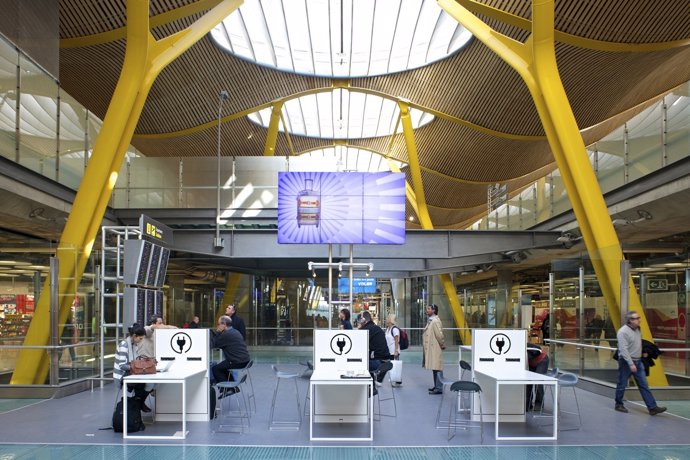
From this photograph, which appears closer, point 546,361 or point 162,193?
point 546,361

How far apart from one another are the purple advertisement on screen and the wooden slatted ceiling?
344 inches

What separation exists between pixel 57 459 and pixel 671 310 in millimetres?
13658

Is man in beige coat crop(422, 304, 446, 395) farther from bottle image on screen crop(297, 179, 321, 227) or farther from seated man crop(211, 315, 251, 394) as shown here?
seated man crop(211, 315, 251, 394)

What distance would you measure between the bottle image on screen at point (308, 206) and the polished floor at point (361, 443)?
4011 mm

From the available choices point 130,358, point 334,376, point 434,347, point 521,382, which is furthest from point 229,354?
point 521,382

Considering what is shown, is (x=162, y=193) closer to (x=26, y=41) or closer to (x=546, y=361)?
(x=26, y=41)

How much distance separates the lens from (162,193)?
63.5ft

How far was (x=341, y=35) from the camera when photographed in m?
28.0

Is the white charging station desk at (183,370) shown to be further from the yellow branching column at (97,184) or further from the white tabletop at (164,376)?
the yellow branching column at (97,184)

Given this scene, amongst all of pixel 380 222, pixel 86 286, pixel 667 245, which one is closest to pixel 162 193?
pixel 86 286

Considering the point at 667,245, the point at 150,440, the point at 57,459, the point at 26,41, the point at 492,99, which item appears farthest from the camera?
the point at 492,99

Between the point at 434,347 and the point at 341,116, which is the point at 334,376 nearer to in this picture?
the point at 434,347

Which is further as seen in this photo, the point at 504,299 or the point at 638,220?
the point at 504,299

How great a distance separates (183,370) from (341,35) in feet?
71.4
